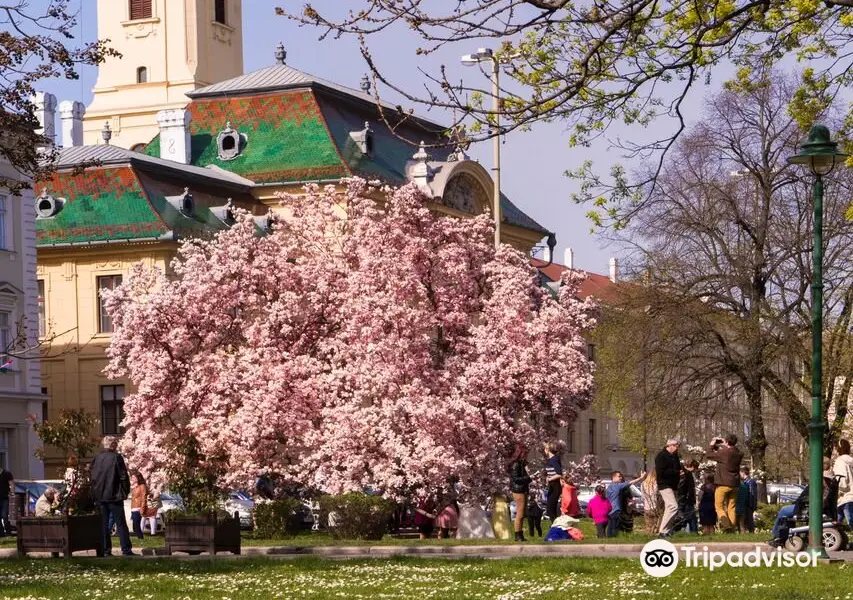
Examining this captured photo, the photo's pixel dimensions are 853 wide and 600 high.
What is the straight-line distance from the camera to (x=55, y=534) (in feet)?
81.0

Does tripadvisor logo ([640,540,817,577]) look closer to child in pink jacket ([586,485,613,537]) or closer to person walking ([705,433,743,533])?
person walking ([705,433,743,533])

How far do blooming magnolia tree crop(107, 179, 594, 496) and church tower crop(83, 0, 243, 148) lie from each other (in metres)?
45.9

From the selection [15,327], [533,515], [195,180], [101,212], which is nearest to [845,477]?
[533,515]

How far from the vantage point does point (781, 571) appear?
762 inches

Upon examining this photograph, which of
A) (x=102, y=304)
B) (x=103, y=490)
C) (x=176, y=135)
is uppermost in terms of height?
(x=176, y=135)

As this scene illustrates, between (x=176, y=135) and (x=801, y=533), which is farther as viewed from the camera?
(x=176, y=135)

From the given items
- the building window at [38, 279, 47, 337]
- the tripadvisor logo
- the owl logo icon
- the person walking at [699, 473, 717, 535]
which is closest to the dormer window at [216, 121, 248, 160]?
the building window at [38, 279, 47, 337]

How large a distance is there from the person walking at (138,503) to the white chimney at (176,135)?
3393cm

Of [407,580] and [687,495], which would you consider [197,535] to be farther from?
[687,495]

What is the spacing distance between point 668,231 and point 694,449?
5.64 meters

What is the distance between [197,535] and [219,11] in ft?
237

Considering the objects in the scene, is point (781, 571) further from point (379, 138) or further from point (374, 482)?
point (379, 138)

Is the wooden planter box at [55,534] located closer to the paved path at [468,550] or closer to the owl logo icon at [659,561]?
the paved path at [468,550]

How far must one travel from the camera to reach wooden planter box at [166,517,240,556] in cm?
2592
